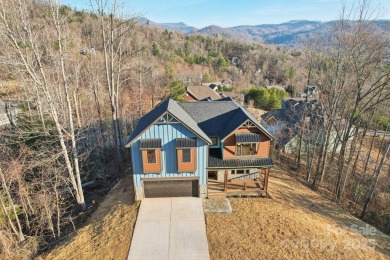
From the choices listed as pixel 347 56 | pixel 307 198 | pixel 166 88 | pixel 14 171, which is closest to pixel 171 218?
pixel 14 171

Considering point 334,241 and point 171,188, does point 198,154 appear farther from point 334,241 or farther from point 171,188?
point 334,241

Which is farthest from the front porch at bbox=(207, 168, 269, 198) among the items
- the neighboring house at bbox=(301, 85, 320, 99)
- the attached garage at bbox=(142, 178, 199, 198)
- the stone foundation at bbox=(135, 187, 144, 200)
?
the neighboring house at bbox=(301, 85, 320, 99)

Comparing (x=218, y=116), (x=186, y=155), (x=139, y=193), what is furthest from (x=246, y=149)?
(x=139, y=193)

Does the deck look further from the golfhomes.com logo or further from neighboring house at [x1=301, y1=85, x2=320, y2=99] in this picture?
neighboring house at [x1=301, y1=85, x2=320, y2=99]

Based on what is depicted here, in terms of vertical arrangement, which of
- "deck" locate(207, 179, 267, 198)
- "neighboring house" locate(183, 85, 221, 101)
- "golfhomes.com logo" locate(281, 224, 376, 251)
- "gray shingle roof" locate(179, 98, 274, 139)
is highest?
"gray shingle roof" locate(179, 98, 274, 139)

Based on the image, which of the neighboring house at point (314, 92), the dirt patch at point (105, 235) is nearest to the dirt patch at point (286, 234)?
the dirt patch at point (105, 235)
